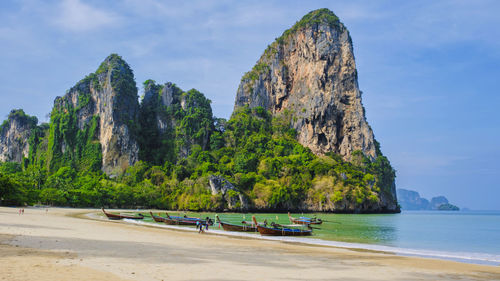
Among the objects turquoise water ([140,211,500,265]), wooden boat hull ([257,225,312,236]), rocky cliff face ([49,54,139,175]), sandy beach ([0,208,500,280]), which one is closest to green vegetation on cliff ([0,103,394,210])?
rocky cliff face ([49,54,139,175])

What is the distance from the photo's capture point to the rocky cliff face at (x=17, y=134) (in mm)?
108812

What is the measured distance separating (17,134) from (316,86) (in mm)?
91224

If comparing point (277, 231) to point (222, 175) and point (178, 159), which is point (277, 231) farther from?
point (178, 159)

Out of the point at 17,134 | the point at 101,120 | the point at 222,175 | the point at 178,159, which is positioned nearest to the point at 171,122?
the point at 178,159

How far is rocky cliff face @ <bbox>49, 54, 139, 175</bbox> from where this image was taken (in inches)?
3620

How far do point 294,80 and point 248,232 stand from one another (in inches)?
3640

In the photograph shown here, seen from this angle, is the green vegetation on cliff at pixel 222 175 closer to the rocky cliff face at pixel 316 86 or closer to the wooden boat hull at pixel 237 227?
the rocky cliff face at pixel 316 86

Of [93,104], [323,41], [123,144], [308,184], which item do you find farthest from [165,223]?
[323,41]

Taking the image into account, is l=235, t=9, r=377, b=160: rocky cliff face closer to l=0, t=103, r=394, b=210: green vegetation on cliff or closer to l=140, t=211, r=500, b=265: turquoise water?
l=0, t=103, r=394, b=210: green vegetation on cliff

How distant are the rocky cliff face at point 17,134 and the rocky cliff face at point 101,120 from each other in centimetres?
1683

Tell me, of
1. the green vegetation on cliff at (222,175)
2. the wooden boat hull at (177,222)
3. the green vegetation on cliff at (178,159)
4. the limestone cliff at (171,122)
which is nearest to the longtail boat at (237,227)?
the wooden boat hull at (177,222)

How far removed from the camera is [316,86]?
105 m

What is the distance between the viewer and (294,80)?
117 metres

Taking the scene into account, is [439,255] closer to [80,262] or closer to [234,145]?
[80,262]
